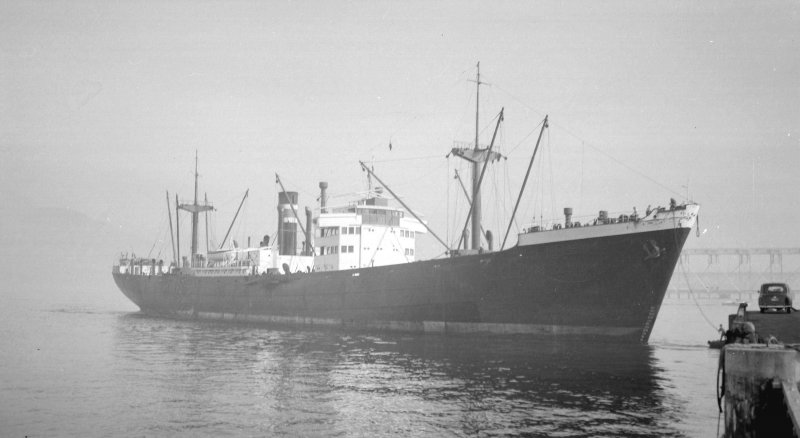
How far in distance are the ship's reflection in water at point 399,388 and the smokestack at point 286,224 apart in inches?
944

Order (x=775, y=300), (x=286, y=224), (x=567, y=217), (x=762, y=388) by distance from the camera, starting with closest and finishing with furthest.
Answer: (x=762, y=388)
(x=775, y=300)
(x=567, y=217)
(x=286, y=224)

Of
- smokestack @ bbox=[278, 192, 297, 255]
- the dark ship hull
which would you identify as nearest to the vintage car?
the dark ship hull

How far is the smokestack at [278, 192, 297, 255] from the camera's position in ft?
195

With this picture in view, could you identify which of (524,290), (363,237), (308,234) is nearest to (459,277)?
(524,290)

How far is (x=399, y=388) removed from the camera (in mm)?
21562

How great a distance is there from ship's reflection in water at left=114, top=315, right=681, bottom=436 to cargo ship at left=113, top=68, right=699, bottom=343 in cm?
176

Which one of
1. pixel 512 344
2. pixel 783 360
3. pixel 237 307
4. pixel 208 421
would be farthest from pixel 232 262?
pixel 783 360

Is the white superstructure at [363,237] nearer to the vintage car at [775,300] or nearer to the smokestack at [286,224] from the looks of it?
the smokestack at [286,224]

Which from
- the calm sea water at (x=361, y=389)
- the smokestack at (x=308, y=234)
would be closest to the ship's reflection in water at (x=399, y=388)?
the calm sea water at (x=361, y=389)

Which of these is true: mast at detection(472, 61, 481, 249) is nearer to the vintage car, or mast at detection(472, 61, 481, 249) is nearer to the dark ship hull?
the dark ship hull

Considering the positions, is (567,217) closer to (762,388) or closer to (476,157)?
(476,157)

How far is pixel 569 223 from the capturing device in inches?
1339

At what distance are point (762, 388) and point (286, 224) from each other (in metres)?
51.1

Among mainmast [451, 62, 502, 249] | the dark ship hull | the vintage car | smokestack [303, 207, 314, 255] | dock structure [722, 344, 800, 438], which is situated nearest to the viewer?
dock structure [722, 344, 800, 438]
